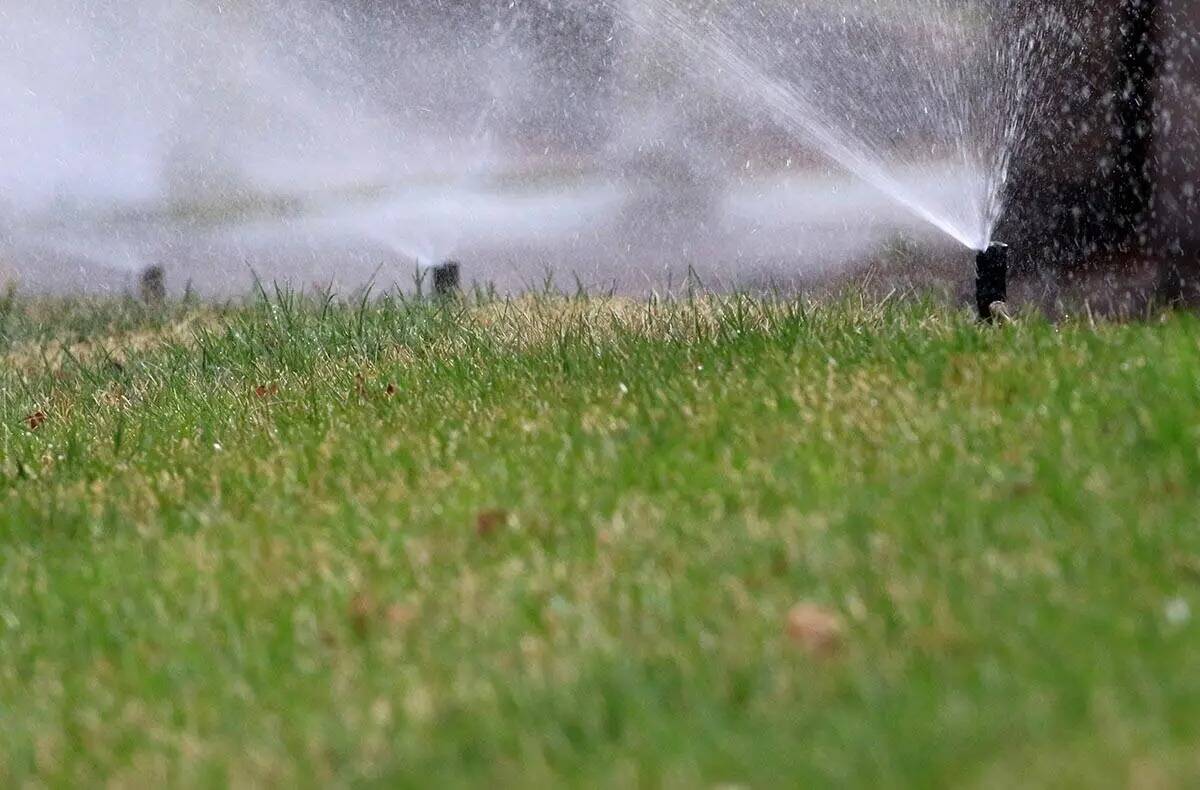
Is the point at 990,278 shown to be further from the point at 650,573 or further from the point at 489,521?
the point at 650,573

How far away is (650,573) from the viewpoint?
310cm

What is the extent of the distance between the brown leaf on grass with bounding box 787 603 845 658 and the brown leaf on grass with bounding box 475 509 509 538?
0.96 metres

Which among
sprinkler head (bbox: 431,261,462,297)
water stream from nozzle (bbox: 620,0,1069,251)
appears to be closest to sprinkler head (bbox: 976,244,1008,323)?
water stream from nozzle (bbox: 620,0,1069,251)

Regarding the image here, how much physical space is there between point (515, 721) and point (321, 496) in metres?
1.79

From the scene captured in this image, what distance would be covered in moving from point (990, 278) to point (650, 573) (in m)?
3.67

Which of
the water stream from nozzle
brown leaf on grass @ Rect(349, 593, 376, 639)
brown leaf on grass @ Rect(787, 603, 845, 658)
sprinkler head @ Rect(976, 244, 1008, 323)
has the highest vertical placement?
the water stream from nozzle

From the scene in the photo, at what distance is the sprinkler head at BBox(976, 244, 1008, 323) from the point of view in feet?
20.6

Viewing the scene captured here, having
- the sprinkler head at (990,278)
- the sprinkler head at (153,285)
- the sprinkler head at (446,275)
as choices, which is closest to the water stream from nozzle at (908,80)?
the sprinkler head at (990,278)

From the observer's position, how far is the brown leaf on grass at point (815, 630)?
2633 mm

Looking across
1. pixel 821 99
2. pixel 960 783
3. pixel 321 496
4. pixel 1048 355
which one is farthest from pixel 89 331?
pixel 960 783

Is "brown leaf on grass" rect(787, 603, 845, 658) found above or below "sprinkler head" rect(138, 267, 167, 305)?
below

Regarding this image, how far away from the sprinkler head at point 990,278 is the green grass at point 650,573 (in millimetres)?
1120

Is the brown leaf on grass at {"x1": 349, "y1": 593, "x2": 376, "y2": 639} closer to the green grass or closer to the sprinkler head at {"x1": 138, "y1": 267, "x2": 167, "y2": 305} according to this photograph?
the green grass

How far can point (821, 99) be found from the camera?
879cm
